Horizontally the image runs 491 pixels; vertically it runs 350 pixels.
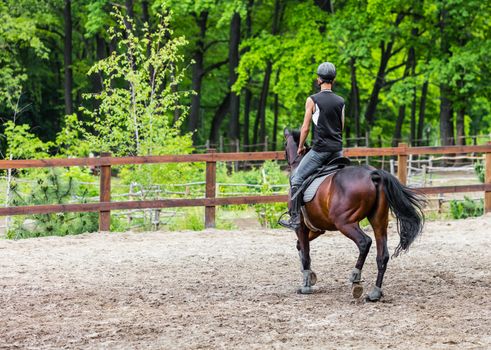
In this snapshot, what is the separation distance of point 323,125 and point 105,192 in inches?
234

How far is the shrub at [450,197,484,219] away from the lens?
53.0 feet

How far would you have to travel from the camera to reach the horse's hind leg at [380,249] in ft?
27.5

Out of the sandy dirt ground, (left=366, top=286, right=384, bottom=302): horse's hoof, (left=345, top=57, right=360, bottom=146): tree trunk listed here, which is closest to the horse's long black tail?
(left=366, top=286, right=384, bottom=302): horse's hoof

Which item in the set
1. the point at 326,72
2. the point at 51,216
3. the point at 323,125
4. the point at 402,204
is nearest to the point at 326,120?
the point at 323,125

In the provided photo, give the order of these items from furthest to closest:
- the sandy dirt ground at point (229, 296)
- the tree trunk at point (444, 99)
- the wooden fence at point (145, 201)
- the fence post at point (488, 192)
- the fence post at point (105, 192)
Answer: the tree trunk at point (444, 99) → the fence post at point (488, 192) → the fence post at point (105, 192) → the wooden fence at point (145, 201) → the sandy dirt ground at point (229, 296)

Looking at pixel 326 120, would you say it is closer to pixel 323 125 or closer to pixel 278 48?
pixel 323 125

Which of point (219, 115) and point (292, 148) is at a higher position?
point (219, 115)

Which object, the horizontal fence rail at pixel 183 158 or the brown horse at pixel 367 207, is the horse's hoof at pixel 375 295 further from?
the horizontal fence rail at pixel 183 158

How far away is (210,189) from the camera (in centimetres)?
1436

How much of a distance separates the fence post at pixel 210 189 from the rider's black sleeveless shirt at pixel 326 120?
5.64 metres

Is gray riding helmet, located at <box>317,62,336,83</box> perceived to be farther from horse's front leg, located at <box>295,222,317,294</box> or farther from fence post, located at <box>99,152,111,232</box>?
fence post, located at <box>99,152,111,232</box>

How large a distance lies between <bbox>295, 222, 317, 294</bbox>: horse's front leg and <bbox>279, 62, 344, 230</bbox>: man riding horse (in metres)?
0.44

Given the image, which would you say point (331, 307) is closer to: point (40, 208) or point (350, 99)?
point (40, 208)

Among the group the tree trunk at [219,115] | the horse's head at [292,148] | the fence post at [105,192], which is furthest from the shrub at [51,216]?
the tree trunk at [219,115]
